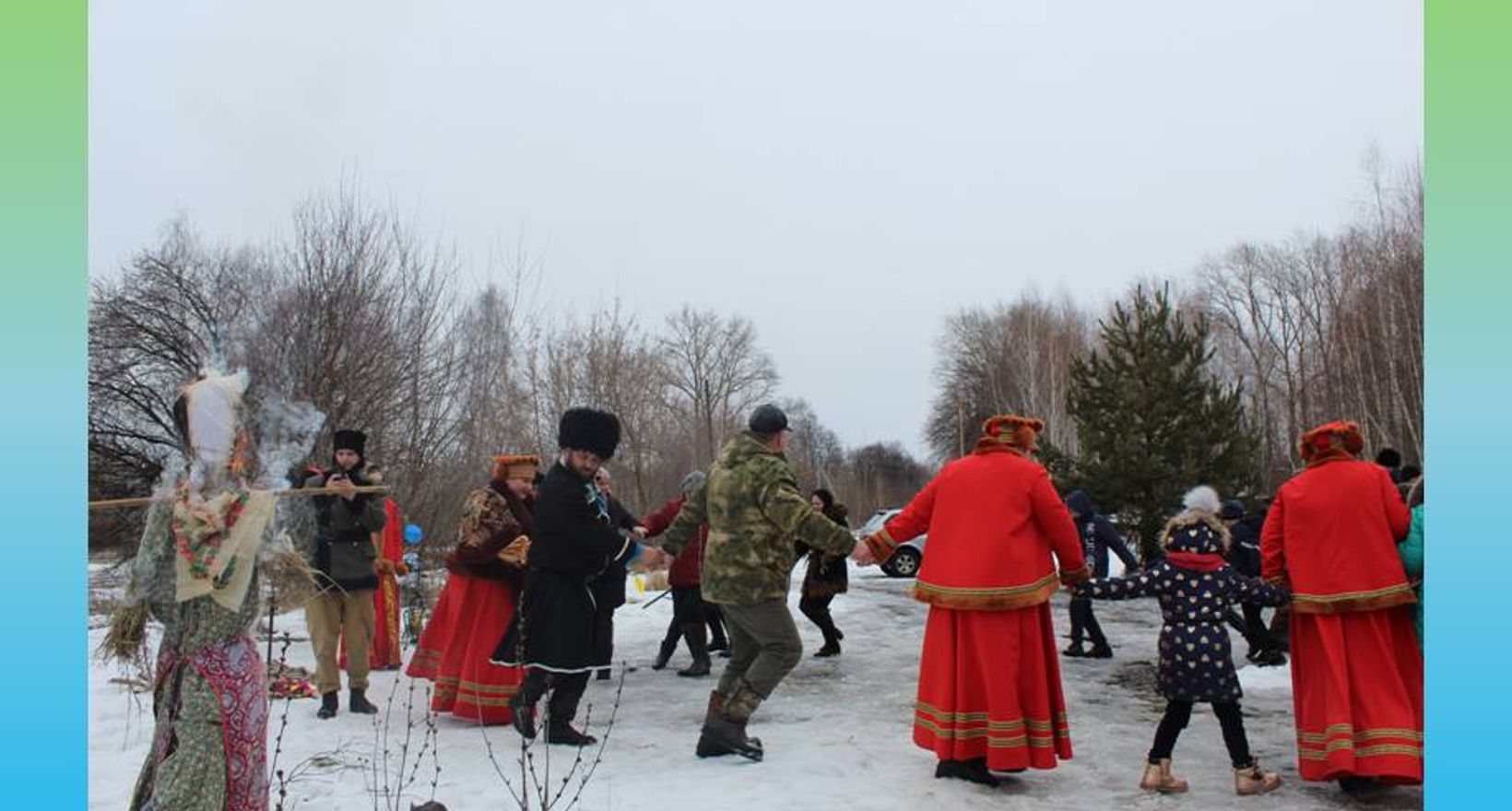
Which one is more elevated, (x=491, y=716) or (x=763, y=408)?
(x=763, y=408)

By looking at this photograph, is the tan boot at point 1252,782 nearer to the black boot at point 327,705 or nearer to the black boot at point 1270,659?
the black boot at point 1270,659

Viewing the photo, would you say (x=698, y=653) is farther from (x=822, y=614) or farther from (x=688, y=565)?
(x=822, y=614)

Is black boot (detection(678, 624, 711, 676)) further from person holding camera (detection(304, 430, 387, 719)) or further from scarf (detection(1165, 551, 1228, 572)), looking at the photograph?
scarf (detection(1165, 551, 1228, 572))

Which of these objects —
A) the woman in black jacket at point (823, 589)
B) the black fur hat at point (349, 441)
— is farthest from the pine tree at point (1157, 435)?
the black fur hat at point (349, 441)

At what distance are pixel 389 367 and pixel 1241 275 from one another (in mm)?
43453

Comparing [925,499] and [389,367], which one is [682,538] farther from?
[389,367]

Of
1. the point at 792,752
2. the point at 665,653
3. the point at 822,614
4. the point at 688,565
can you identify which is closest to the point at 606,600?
the point at 792,752

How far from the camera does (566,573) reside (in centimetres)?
666

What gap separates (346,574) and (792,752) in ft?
11.5

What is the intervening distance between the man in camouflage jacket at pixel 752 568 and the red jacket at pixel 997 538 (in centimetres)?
63

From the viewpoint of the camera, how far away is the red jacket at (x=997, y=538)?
5.73 m

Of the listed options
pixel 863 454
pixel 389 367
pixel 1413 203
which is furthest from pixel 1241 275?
pixel 389 367

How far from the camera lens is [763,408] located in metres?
6.59

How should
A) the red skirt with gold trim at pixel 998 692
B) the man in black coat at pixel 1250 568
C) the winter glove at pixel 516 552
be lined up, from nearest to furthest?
the red skirt with gold trim at pixel 998 692
the winter glove at pixel 516 552
the man in black coat at pixel 1250 568
